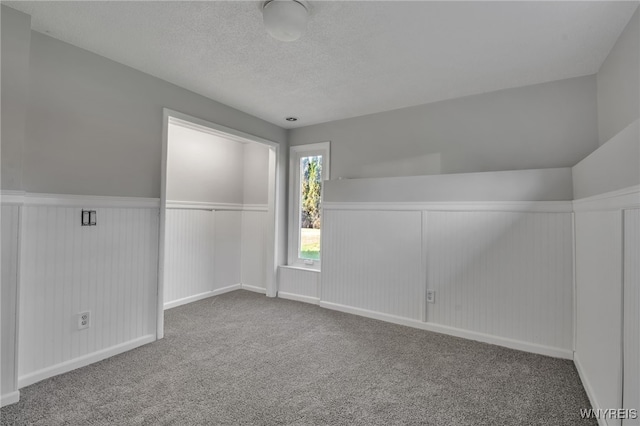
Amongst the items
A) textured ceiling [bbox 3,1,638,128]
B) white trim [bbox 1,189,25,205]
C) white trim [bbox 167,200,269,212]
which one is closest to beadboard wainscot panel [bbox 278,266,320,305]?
white trim [bbox 167,200,269,212]

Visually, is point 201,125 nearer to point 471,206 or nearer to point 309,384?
point 309,384

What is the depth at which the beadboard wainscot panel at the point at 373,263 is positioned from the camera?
3.36 m

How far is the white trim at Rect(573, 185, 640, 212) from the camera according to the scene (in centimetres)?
130

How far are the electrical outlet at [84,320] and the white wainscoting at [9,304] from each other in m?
0.45

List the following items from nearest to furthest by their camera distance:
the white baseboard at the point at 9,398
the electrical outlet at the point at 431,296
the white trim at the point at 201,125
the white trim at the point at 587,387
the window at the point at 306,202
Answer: the white trim at the point at 587,387 < the white baseboard at the point at 9,398 < the white trim at the point at 201,125 < the electrical outlet at the point at 431,296 < the window at the point at 306,202

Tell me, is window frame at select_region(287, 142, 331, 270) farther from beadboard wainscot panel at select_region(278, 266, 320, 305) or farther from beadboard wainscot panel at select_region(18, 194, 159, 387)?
beadboard wainscot panel at select_region(18, 194, 159, 387)

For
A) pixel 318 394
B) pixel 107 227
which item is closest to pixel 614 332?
pixel 318 394

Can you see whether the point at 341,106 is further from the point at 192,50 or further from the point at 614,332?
the point at 614,332

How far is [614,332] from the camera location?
1557 millimetres

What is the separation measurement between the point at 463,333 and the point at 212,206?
11.7 feet

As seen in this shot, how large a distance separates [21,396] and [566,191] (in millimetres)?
4283

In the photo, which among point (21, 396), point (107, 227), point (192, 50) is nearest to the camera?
point (21, 396)

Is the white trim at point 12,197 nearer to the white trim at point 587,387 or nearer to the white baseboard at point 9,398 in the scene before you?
the white baseboard at point 9,398

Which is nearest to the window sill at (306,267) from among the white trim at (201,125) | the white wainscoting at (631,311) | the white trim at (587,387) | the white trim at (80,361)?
the white trim at (201,125)
